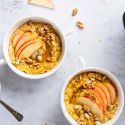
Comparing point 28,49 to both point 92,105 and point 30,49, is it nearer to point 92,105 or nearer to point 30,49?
point 30,49

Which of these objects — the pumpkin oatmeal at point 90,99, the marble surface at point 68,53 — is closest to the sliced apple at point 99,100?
the pumpkin oatmeal at point 90,99

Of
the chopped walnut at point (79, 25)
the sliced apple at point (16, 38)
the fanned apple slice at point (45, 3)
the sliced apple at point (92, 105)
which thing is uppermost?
the fanned apple slice at point (45, 3)

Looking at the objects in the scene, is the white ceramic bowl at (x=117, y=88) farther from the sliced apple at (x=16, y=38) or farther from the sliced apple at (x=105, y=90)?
the sliced apple at (x=16, y=38)

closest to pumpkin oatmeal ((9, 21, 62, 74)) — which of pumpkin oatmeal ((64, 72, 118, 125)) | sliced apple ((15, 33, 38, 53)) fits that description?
sliced apple ((15, 33, 38, 53))

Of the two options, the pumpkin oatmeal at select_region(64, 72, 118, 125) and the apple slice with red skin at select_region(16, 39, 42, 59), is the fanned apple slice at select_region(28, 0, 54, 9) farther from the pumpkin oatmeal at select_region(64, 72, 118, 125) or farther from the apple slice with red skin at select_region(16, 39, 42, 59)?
the pumpkin oatmeal at select_region(64, 72, 118, 125)

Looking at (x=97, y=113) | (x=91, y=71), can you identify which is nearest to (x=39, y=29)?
(x=91, y=71)

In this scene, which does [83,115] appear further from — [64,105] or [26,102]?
[26,102]
